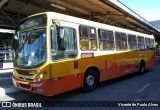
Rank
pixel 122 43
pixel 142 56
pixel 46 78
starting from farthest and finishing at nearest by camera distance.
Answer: pixel 142 56 → pixel 122 43 → pixel 46 78

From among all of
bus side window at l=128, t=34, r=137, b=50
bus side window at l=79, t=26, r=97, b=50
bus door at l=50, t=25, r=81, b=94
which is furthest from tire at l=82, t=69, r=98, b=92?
bus side window at l=128, t=34, r=137, b=50

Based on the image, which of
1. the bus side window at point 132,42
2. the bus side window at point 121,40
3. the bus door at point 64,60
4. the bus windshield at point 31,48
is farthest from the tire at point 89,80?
the bus side window at point 132,42

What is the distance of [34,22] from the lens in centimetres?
738

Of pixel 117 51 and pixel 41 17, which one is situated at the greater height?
pixel 41 17

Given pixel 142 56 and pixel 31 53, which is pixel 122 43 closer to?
pixel 142 56

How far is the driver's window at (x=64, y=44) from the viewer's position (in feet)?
22.7

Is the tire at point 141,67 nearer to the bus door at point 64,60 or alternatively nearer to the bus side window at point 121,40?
the bus side window at point 121,40

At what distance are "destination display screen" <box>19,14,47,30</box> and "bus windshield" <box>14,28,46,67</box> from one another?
0.23m

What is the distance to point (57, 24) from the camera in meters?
6.96

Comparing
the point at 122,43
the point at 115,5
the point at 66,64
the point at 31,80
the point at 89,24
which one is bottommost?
the point at 31,80

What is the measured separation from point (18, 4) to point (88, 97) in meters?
8.73

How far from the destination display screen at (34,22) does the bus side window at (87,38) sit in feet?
5.62

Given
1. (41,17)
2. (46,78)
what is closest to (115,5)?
(41,17)

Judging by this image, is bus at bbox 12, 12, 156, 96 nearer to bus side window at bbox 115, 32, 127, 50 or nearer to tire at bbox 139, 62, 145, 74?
bus side window at bbox 115, 32, 127, 50
